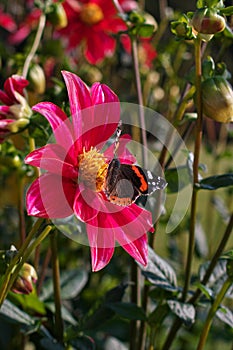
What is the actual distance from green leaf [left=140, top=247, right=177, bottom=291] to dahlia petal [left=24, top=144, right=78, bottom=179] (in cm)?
16

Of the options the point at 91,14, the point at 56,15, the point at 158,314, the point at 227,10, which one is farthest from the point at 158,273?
the point at 91,14

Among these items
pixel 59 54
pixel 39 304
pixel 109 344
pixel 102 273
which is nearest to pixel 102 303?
pixel 39 304

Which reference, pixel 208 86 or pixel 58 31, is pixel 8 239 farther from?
pixel 208 86

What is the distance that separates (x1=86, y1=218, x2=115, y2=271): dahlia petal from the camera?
0.41m

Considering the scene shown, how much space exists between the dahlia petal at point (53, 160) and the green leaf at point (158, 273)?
157 mm

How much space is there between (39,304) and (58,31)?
513 mm

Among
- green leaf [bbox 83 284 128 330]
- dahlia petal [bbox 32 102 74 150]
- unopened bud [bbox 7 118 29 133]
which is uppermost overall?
dahlia petal [bbox 32 102 74 150]

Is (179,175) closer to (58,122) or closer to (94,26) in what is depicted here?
(58,122)

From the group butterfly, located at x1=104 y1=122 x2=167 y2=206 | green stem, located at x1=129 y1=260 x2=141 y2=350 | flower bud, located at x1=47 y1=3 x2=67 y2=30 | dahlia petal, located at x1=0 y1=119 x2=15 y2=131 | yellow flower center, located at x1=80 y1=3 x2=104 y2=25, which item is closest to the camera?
butterfly, located at x1=104 y1=122 x2=167 y2=206

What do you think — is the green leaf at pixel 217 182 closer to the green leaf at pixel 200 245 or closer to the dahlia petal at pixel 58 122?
the dahlia petal at pixel 58 122

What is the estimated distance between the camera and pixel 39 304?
0.60 m

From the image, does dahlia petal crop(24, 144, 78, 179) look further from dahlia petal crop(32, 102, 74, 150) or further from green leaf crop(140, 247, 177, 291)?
green leaf crop(140, 247, 177, 291)

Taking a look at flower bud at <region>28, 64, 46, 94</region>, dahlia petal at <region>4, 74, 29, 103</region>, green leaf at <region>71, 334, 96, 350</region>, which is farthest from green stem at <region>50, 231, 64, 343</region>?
flower bud at <region>28, 64, 46, 94</region>

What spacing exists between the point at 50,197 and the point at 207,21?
162 millimetres
